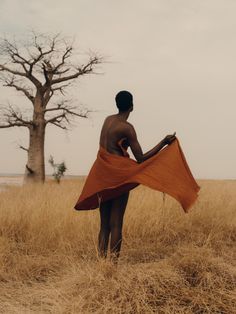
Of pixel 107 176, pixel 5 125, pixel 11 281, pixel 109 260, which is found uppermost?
pixel 5 125

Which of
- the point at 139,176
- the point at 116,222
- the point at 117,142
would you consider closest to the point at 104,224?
the point at 116,222

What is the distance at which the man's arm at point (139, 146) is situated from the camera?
434 cm

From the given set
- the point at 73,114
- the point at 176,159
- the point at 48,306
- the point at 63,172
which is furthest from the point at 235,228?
the point at 63,172

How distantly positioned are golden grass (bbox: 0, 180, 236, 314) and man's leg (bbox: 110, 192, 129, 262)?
22cm

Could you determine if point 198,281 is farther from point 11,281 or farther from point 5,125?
point 5,125

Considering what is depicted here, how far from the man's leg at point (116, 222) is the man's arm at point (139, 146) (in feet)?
1.25

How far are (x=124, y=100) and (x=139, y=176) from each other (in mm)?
706

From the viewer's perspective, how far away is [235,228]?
6949mm

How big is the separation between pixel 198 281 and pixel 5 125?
15075mm

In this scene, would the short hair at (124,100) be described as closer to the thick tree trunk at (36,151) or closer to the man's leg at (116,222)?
the man's leg at (116,222)

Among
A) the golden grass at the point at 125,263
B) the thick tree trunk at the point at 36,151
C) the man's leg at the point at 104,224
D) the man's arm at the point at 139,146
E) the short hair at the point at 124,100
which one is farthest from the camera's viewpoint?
the thick tree trunk at the point at 36,151

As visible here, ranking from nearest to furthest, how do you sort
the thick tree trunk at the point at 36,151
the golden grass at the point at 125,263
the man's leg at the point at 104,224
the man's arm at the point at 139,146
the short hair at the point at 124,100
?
the golden grass at the point at 125,263 → the man's arm at the point at 139,146 → the short hair at the point at 124,100 → the man's leg at the point at 104,224 → the thick tree trunk at the point at 36,151

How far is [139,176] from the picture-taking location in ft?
14.4

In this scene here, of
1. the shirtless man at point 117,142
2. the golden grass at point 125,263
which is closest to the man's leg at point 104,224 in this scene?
the shirtless man at point 117,142
